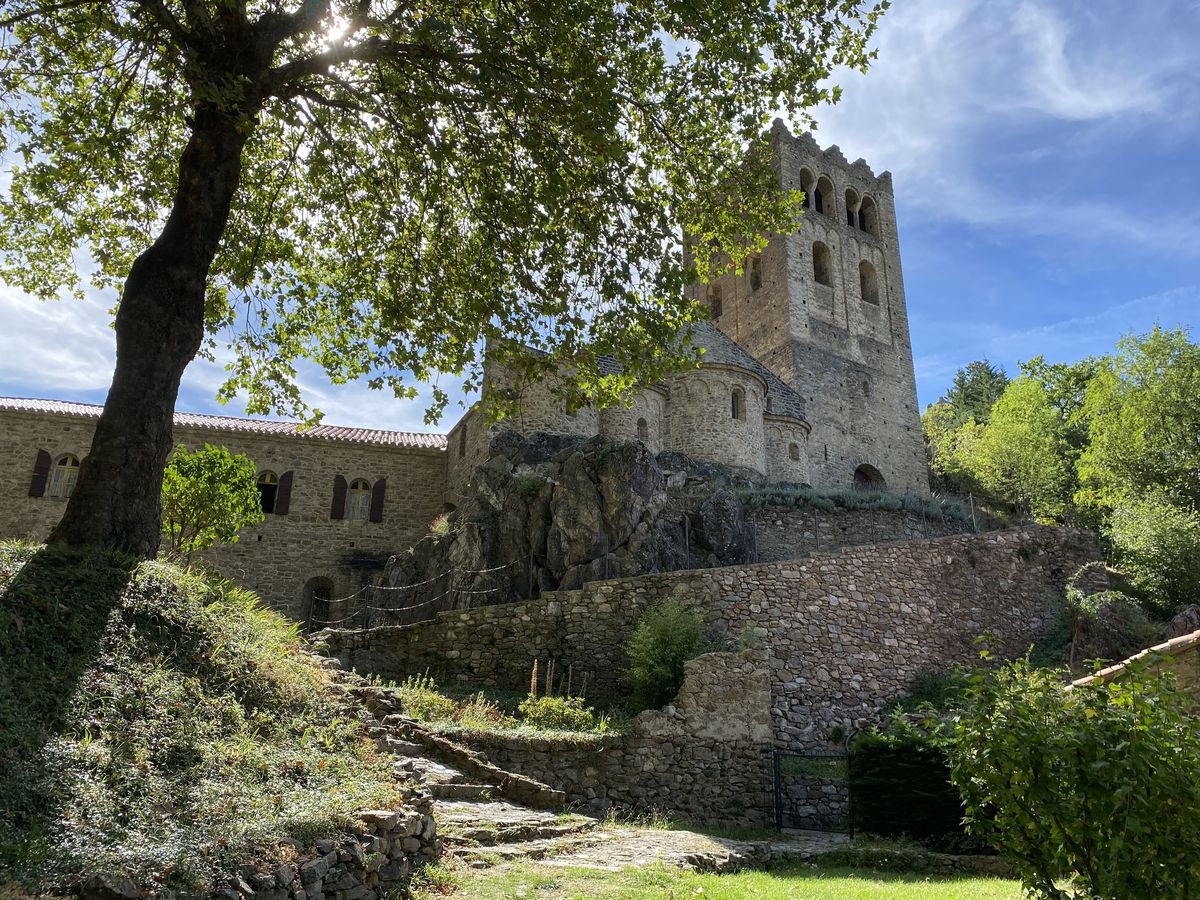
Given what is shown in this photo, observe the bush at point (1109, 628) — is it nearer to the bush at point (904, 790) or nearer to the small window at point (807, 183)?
the bush at point (904, 790)

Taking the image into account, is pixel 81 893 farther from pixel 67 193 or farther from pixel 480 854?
pixel 67 193

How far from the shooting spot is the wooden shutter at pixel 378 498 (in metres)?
27.6

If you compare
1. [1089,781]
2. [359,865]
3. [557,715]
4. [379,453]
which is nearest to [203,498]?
[557,715]

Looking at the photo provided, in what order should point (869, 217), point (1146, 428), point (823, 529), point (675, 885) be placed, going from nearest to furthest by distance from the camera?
point (675, 885), point (823, 529), point (1146, 428), point (869, 217)

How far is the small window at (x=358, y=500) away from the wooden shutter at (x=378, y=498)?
0.48 feet

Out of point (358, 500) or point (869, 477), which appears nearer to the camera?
point (358, 500)

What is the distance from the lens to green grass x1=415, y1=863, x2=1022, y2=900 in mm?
6699

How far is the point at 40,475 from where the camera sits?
2583 centimetres

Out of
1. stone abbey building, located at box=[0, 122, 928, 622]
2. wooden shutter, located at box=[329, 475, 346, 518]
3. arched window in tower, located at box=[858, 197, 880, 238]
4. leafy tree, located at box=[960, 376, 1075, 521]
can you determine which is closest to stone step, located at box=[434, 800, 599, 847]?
stone abbey building, located at box=[0, 122, 928, 622]

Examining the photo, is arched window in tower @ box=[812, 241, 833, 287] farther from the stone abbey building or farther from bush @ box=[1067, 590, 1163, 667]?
bush @ box=[1067, 590, 1163, 667]

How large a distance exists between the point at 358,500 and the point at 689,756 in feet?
59.8

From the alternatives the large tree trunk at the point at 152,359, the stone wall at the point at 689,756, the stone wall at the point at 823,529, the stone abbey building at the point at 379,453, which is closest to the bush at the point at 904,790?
the stone wall at the point at 689,756

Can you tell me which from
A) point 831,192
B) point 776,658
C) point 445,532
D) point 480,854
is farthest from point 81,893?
point 831,192

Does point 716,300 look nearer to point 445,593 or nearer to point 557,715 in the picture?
point 445,593
